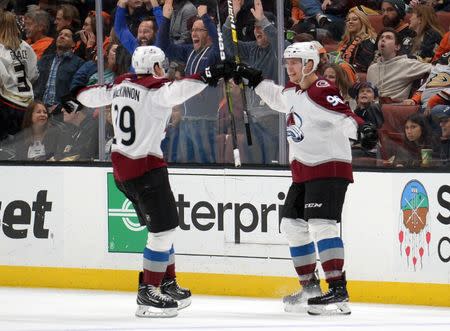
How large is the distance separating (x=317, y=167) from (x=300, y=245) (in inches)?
17.5

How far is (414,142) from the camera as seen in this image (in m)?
7.87

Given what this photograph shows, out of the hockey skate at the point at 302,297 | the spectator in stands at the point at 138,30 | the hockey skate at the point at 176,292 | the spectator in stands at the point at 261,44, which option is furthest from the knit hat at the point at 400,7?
the hockey skate at the point at 176,292

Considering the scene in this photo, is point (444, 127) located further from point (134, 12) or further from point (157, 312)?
point (134, 12)

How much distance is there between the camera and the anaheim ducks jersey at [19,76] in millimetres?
8930

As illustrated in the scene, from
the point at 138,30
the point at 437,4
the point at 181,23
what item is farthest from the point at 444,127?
the point at 138,30

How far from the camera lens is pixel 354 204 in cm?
787

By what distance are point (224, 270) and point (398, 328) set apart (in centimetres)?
163

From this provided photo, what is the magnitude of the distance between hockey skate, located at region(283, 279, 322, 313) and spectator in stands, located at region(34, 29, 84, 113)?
2.22m

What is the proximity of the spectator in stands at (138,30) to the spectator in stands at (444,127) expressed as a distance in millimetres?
1863

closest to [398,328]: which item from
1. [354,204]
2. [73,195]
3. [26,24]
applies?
[354,204]

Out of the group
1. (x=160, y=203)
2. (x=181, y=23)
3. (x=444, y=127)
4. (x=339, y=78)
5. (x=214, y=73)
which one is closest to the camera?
(x=214, y=73)

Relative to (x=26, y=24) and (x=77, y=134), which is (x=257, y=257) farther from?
(x=26, y=24)

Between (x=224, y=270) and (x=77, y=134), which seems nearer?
(x=224, y=270)

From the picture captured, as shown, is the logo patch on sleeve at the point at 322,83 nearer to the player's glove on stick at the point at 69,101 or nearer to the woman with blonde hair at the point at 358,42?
the woman with blonde hair at the point at 358,42
